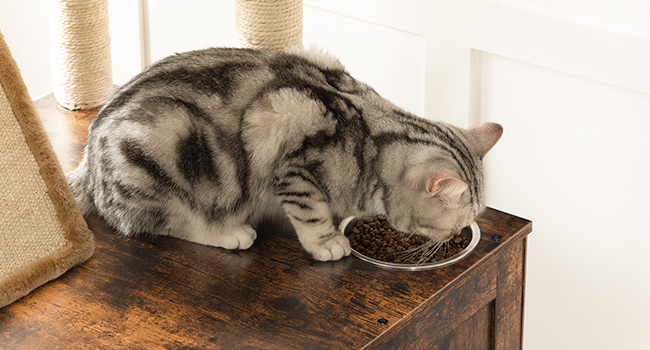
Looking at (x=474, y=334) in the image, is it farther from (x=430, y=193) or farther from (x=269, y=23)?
(x=269, y=23)

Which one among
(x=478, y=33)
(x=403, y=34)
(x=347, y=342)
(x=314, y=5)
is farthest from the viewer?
(x=314, y=5)

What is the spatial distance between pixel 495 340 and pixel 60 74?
1145 millimetres

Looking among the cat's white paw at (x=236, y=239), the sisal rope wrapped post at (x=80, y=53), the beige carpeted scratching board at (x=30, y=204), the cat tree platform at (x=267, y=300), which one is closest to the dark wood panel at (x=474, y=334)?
the cat tree platform at (x=267, y=300)

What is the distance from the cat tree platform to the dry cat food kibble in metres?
0.04

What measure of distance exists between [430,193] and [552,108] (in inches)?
20.8

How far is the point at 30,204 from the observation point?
122 cm

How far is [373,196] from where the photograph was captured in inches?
48.1


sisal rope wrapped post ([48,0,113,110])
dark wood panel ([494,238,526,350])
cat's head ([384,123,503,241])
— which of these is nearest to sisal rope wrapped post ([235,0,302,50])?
sisal rope wrapped post ([48,0,113,110])

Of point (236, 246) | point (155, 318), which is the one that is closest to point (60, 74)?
point (236, 246)

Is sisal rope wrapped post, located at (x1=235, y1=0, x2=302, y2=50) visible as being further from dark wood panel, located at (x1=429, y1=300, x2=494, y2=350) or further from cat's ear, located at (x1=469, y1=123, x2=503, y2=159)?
dark wood panel, located at (x1=429, y1=300, x2=494, y2=350)

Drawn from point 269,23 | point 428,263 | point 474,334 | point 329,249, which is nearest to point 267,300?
point 329,249

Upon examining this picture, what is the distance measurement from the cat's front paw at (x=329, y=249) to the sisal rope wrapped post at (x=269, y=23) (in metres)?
0.48

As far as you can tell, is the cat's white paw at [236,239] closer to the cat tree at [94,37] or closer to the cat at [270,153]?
the cat at [270,153]

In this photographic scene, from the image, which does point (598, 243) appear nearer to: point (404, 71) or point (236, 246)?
point (404, 71)
